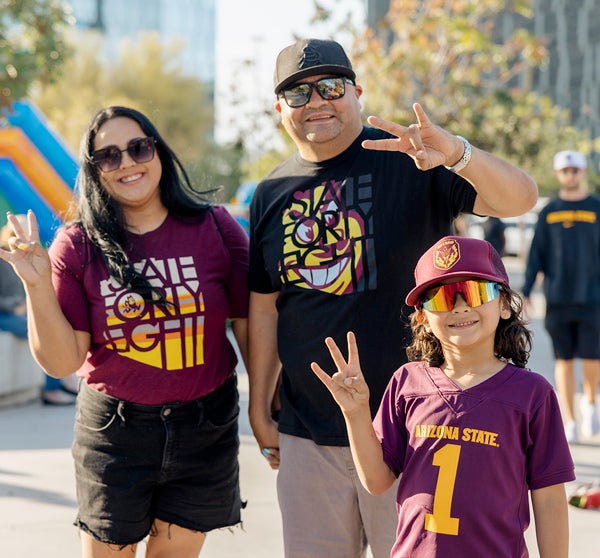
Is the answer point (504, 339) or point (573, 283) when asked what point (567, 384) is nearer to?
point (573, 283)

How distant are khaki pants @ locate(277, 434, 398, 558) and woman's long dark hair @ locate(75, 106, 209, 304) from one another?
697mm

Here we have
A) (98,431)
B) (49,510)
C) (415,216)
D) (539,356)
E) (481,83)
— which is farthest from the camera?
(481,83)

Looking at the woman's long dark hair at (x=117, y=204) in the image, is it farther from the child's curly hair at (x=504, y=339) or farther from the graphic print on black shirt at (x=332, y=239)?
the child's curly hair at (x=504, y=339)

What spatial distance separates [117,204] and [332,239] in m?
0.77

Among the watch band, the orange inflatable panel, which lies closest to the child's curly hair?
the watch band

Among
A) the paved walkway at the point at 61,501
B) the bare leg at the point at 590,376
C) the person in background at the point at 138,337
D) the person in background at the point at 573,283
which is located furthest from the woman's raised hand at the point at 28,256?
the bare leg at the point at 590,376

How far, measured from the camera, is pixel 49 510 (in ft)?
17.9

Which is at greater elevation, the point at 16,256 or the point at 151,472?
the point at 16,256

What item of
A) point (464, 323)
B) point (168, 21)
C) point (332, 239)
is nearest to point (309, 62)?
point (332, 239)

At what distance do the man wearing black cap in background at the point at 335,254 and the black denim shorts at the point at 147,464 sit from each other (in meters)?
0.27

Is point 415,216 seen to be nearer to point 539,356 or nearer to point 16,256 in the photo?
point 16,256

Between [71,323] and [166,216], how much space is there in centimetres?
49

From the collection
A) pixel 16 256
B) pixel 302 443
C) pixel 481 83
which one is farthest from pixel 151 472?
pixel 481 83

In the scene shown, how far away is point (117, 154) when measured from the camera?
3227 millimetres
